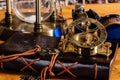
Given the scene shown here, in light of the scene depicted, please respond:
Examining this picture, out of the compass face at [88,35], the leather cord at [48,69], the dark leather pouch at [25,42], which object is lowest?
the leather cord at [48,69]

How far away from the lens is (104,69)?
2.74ft

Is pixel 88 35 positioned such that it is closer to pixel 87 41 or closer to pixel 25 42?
pixel 87 41

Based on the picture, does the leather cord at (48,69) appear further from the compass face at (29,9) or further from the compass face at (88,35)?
the compass face at (29,9)

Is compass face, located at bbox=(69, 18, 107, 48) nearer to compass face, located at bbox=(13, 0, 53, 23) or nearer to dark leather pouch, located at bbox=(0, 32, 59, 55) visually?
dark leather pouch, located at bbox=(0, 32, 59, 55)

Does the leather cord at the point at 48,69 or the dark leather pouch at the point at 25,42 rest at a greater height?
the dark leather pouch at the point at 25,42

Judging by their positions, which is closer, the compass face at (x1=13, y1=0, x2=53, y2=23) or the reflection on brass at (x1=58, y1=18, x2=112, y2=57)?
the reflection on brass at (x1=58, y1=18, x2=112, y2=57)

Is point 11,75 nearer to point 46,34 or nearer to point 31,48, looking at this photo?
point 31,48

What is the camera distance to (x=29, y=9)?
1.30 m

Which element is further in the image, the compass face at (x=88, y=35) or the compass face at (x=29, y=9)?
the compass face at (x=29, y=9)

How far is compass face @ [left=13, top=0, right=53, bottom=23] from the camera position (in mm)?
1233

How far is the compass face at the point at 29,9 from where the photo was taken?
1.23 meters

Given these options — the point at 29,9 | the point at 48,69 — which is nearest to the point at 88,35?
the point at 48,69

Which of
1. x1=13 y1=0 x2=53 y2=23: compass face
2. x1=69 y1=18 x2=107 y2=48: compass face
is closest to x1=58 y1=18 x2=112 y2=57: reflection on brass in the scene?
x1=69 y1=18 x2=107 y2=48: compass face

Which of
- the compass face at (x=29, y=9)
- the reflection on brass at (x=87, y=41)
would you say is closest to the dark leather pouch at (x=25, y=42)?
the reflection on brass at (x=87, y=41)
